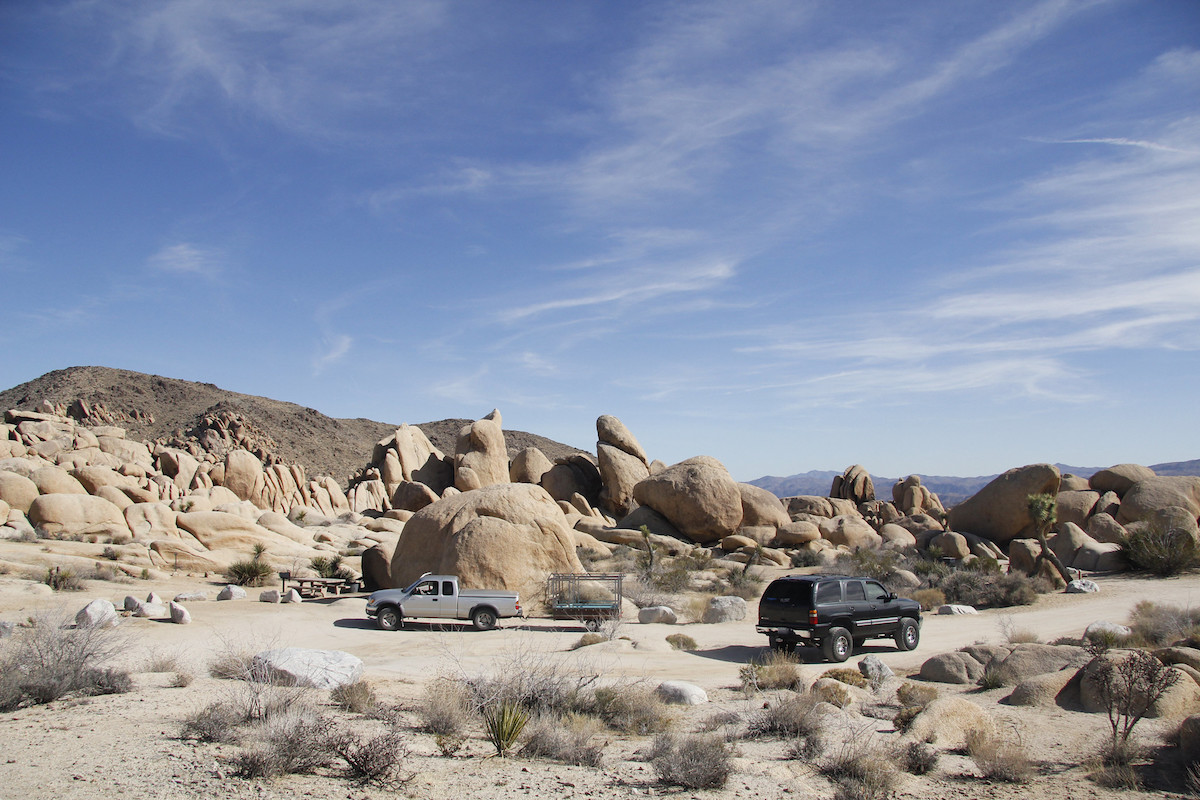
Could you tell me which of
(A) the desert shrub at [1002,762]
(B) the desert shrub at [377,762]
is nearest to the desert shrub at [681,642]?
(A) the desert shrub at [1002,762]

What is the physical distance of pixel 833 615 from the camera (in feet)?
50.9

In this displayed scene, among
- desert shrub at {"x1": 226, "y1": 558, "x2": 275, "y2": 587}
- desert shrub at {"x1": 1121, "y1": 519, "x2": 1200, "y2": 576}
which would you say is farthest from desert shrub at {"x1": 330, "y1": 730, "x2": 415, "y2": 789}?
desert shrub at {"x1": 1121, "y1": 519, "x2": 1200, "y2": 576}

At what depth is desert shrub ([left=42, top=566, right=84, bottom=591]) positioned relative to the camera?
2239 centimetres

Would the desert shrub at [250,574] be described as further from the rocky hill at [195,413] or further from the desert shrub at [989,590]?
the rocky hill at [195,413]

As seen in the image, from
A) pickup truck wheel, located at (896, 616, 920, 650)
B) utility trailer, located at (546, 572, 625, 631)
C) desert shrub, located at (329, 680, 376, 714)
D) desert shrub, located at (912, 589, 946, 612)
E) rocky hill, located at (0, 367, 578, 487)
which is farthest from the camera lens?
rocky hill, located at (0, 367, 578, 487)

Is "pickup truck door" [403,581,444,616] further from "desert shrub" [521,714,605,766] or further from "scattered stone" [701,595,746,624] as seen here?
"desert shrub" [521,714,605,766]

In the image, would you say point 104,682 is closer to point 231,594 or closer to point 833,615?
point 833,615

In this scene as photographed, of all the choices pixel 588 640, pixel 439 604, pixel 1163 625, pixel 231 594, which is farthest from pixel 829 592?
pixel 231 594

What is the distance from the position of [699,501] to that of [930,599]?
1600 centimetres

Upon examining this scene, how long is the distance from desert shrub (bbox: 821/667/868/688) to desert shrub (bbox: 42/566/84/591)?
818 inches

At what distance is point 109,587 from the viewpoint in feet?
77.6

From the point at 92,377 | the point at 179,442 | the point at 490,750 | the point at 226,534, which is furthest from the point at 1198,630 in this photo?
the point at 92,377

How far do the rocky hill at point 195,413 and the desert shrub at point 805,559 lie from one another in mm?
53819

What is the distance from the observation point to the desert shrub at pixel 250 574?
2789 centimetres
